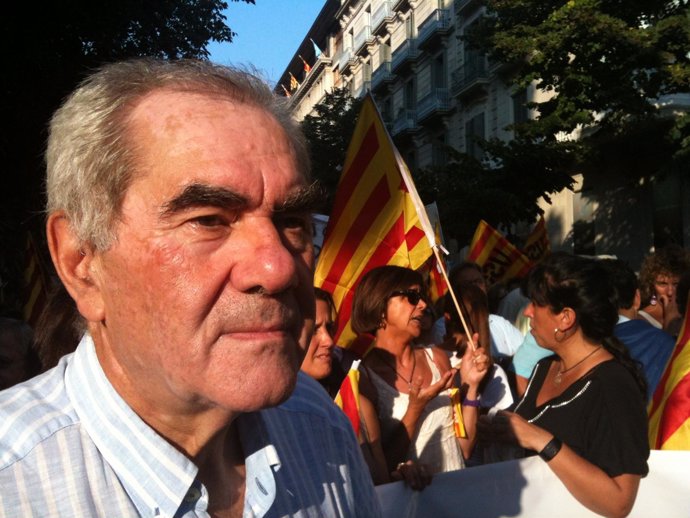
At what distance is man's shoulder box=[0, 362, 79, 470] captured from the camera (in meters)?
1.26

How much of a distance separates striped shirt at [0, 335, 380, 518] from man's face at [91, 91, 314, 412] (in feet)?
0.27

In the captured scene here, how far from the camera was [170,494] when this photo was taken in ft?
4.37

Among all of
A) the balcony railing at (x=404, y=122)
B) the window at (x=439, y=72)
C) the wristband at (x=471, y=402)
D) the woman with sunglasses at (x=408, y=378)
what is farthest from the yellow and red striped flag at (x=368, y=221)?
the balcony railing at (x=404, y=122)

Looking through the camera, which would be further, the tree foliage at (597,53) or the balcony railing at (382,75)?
the balcony railing at (382,75)

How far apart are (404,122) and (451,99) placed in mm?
3993

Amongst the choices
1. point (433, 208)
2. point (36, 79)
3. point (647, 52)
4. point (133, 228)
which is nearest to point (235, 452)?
point (133, 228)

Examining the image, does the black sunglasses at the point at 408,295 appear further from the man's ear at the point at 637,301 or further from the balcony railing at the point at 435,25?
the balcony railing at the point at 435,25

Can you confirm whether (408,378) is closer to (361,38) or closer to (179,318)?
(179,318)

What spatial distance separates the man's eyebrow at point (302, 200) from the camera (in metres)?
1.40

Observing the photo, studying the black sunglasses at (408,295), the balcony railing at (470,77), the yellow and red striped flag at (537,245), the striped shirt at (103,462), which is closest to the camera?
the striped shirt at (103,462)

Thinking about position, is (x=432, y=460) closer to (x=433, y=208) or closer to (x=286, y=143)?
(x=286, y=143)

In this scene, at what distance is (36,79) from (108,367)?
37.3 feet

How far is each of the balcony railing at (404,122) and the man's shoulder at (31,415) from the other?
3345cm

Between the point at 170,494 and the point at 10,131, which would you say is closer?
the point at 170,494
